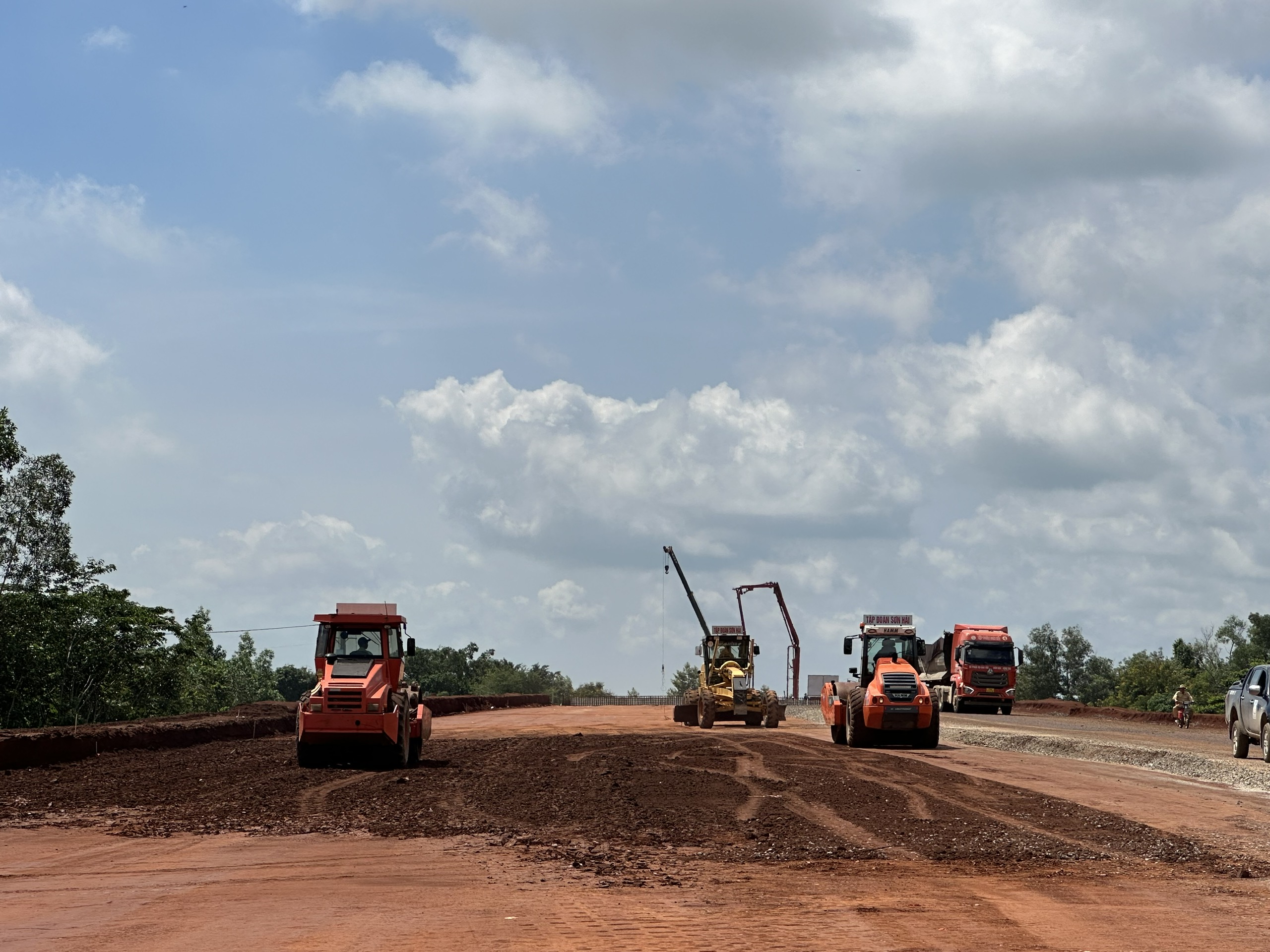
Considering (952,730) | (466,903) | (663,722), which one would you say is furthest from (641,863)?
(663,722)

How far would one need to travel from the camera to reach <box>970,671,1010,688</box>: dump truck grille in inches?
2287

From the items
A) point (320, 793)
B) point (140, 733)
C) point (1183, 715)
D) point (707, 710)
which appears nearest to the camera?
point (320, 793)

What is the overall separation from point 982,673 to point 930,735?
26033mm

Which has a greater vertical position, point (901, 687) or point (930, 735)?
point (901, 687)

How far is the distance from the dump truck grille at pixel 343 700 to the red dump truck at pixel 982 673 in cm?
3716

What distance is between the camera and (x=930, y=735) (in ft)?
110

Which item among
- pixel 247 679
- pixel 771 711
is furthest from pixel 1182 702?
pixel 247 679

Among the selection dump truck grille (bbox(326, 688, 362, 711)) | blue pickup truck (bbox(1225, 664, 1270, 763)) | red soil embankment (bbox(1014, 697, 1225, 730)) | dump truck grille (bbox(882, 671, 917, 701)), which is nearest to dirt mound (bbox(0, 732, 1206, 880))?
dump truck grille (bbox(326, 688, 362, 711))

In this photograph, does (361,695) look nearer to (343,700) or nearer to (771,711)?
(343,700)

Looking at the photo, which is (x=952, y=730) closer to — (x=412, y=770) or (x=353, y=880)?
(x=412, y=770)

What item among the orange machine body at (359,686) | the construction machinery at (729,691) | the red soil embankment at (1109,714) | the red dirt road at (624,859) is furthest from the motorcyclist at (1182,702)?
the orange machine body at (359,686)

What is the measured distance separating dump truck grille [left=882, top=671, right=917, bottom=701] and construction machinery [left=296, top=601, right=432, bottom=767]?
37.7 feet

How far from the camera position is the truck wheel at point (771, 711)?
4488cm

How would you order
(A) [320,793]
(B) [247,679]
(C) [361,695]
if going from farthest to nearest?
(B) [247,679] < (C) [361,695] < (A) [320,793]
